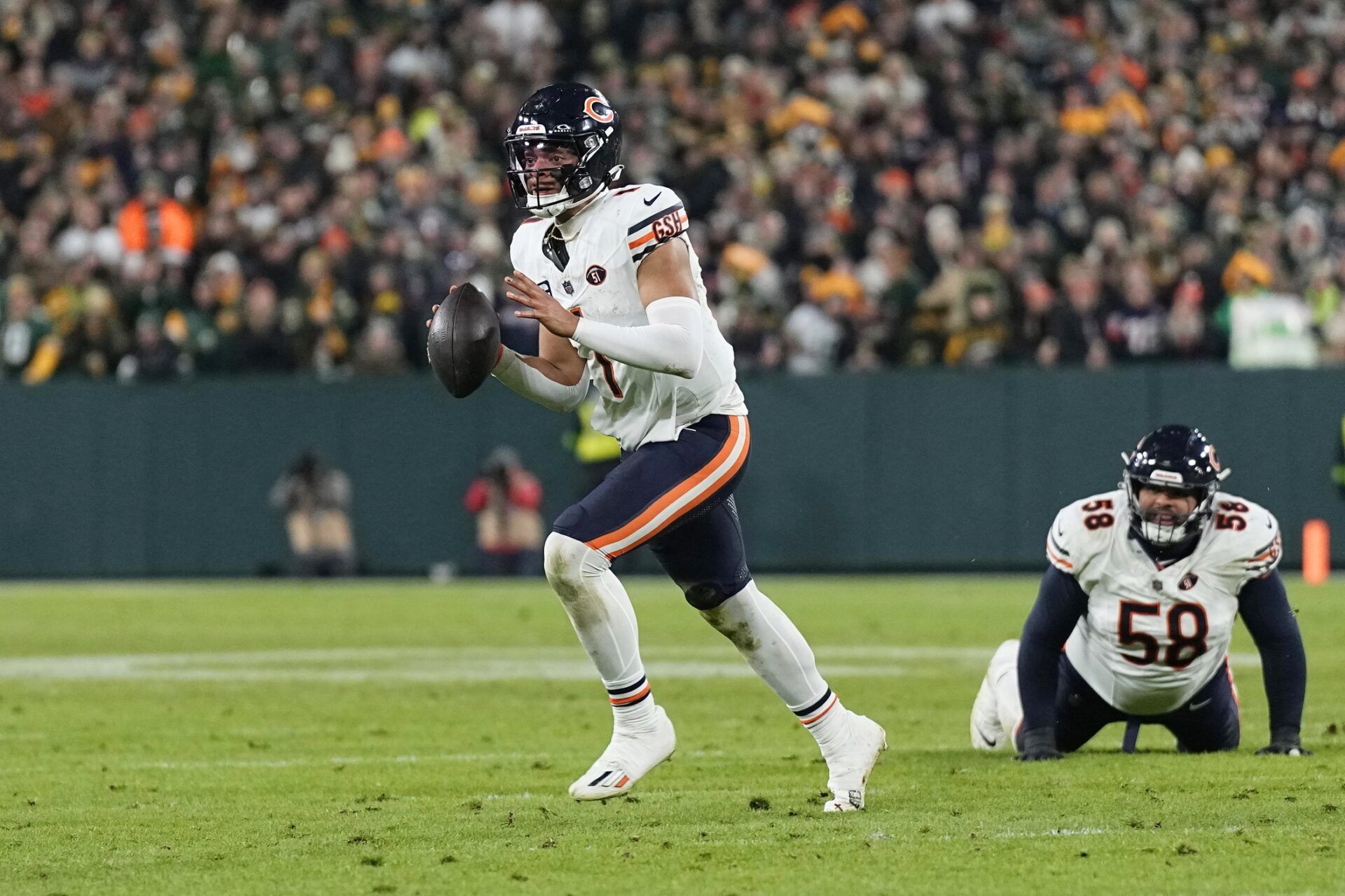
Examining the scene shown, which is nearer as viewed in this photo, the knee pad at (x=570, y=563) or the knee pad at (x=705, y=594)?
the knee pad at (x=570, y=563)

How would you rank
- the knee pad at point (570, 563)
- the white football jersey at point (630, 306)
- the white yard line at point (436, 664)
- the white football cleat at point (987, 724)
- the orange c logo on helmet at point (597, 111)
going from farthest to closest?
the white yard line at point (436, 664) → the white football cleat at point (987, 724) → the orange c logo on helmet at point (597, 111) → the white football jersey at point (630, 306) → the knee pad at point (570, 563)

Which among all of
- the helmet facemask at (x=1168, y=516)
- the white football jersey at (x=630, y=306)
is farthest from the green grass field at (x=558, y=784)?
the white football jersey at (x=630, y=306)

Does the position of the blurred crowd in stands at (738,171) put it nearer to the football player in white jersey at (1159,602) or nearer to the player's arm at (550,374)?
the football player in white jersey at (1159,602)

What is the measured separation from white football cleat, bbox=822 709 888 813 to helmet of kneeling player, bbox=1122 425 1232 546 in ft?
4.20

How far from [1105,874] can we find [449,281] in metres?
12.9

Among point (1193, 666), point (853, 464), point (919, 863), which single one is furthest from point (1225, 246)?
point (919, 863)

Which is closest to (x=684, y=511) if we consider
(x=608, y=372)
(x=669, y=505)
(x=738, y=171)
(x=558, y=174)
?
(x=669, y=505)

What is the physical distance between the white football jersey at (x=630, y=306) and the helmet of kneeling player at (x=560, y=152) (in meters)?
0.09

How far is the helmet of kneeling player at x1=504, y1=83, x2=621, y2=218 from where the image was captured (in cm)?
598

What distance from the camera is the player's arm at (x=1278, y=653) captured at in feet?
23.0

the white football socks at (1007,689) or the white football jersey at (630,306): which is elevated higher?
the white football jersey at (630,306)

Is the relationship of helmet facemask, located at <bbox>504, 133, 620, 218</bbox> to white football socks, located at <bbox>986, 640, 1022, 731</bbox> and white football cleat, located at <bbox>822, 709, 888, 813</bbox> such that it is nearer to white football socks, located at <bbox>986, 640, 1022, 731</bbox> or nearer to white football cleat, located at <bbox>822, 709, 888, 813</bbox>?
white football cleat, located at <bbox>822, 709, 888, 813</bbox>

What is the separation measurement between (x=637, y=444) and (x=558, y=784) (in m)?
1.26

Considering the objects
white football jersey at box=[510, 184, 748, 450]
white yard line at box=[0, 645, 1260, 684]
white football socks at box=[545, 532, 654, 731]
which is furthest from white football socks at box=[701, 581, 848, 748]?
white yard line at box=[0, 645, 1260, 684]
